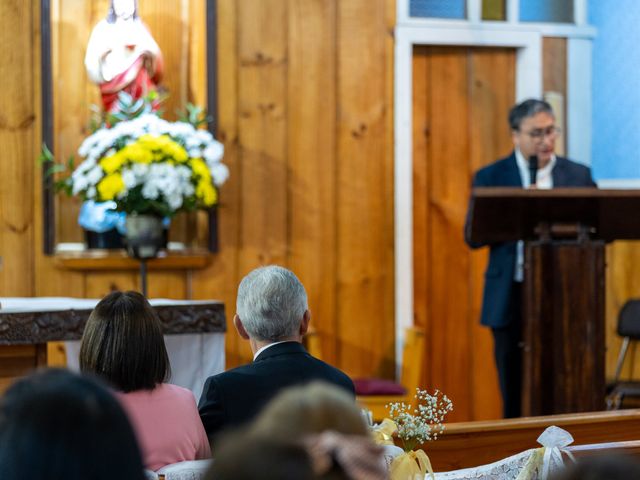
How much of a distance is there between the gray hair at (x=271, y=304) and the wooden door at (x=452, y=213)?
3.11 meters

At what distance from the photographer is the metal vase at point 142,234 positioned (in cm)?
466

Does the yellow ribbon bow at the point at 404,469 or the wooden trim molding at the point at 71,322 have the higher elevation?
the wooden trim molding at the point at 71,322

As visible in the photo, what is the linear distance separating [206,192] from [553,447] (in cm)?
283

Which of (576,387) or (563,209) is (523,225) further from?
(576,387)

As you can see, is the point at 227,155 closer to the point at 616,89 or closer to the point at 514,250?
the point at 514,250

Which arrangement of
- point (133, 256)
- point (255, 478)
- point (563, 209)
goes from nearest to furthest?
point (255, 478) < point (563, 209) < point (133, 256)

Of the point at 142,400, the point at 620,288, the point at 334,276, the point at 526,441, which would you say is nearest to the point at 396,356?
the point at 334,276

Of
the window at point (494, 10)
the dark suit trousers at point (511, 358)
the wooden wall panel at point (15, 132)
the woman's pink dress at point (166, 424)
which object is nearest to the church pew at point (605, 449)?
the woman's pink dress at point (166, 424)

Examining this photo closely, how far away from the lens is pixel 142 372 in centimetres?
215

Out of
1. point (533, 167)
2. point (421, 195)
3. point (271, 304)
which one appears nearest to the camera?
point (271, 304)

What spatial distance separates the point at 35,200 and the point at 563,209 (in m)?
2.62

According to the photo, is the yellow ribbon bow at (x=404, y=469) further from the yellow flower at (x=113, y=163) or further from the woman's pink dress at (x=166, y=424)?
the yellow flower at (x=113, y=163)

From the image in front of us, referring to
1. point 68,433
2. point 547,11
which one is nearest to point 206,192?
point 547,11

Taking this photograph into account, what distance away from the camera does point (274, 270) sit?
248cm
